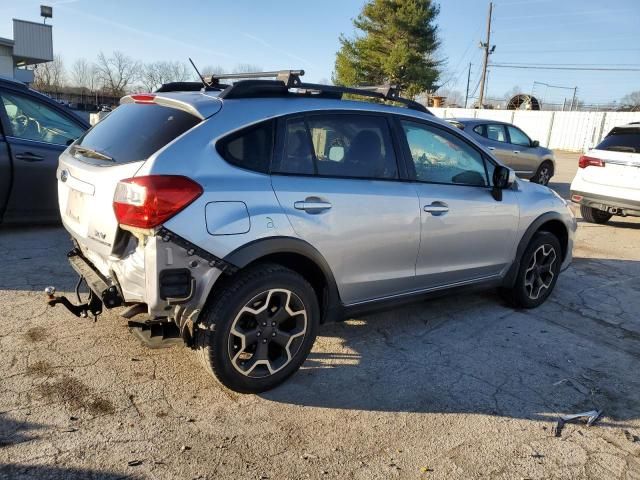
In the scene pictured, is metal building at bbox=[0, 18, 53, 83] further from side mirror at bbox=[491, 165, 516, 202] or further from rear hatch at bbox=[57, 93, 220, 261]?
side mirror at bbox=[491, 165, 516, 202]

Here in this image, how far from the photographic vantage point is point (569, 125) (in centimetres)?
3103

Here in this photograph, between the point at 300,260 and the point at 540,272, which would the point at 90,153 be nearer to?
the point at 300,260

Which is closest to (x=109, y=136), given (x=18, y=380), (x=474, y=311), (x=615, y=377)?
(x=18, y=380)

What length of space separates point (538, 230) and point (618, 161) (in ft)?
14.0

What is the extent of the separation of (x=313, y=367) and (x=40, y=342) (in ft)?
6.17

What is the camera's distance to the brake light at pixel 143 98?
327 centimetres

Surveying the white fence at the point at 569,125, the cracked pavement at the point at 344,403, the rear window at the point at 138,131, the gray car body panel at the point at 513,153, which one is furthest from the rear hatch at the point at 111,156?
the white fence at the point at 569,125

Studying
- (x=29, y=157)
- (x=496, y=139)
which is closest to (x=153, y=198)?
(x=29, y=157)

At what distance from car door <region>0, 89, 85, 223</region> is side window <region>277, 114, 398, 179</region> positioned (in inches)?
163

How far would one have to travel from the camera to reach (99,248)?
2973 mm

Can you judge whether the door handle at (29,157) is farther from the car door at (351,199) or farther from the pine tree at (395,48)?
the pine tree at (395,48)

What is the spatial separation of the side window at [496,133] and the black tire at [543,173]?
5.04 ft

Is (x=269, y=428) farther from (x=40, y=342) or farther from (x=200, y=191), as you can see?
(x=40, y=342)

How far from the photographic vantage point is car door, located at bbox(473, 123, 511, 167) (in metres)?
12.2
